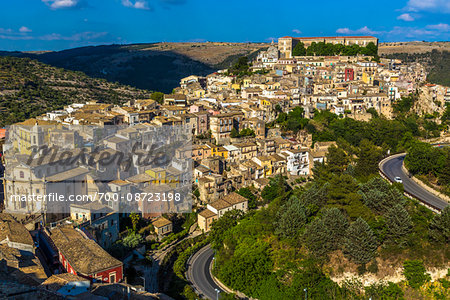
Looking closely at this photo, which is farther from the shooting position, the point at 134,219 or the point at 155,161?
the point at 155,161

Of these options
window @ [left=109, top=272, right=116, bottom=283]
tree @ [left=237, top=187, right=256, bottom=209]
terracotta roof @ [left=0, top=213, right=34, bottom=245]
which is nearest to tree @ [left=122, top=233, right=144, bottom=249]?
terracotta roof @ [left=0, top=213, right=34, bottom=245]

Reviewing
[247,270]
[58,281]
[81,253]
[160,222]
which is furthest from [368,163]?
[58,281]

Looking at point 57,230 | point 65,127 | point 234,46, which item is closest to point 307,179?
point 65,127

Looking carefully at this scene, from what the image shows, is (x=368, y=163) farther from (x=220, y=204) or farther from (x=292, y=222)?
(x=292, y=222)

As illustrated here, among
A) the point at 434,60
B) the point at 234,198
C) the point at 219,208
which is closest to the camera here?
the point at 219,208

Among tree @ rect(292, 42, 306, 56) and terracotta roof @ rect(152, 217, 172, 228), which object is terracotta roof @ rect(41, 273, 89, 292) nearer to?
terracotta roof @ rect(152, 217, 172, 228)

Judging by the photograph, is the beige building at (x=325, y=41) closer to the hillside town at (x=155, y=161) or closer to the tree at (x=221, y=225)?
the hillside town at (x=155, y=161)

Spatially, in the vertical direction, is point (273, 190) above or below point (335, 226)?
below
